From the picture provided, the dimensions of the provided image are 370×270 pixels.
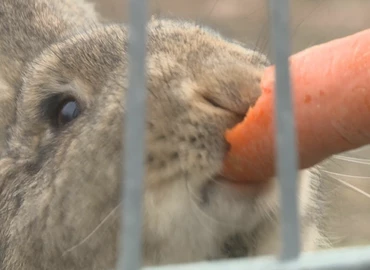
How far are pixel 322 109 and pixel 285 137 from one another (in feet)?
0.80

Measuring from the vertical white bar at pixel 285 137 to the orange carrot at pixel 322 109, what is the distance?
0.75ft

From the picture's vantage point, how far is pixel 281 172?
75 cm

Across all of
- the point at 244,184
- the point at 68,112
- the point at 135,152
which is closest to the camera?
the point at 135,152

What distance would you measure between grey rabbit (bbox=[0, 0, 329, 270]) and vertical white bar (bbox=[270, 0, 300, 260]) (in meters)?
0.35

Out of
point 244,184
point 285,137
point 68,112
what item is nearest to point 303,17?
point 68,112

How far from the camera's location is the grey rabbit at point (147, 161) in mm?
1132

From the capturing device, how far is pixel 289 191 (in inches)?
29.0

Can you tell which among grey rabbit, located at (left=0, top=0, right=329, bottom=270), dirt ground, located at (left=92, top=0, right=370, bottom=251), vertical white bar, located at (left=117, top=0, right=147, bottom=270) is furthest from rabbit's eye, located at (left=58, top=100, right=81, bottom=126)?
dirt ground, located at (left=92, top=0, right=370, bottom=251)

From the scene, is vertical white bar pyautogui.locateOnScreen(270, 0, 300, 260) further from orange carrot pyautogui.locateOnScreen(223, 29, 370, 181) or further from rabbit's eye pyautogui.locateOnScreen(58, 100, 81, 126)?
rabbit's eye pyautogui.locateOnScreen(58, 100, 81, 126)

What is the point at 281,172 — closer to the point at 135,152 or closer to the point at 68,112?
the point at 135,152

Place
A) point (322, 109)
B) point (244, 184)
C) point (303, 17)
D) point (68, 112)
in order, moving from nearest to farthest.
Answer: point (322, 109), point (244, 184), point (68, 112), point (303, 17)

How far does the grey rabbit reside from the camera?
1132 mm

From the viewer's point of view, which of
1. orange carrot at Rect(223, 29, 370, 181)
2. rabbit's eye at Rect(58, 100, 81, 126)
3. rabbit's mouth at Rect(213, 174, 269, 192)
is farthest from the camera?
rabbit's eye at Rect(58, 100, 81, 126)

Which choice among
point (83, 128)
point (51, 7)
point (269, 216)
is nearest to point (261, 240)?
point (269, 216)
